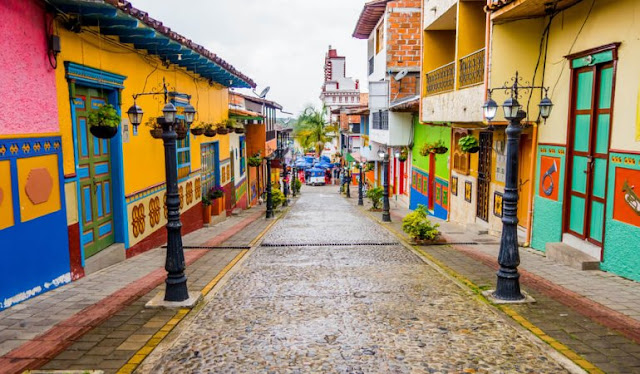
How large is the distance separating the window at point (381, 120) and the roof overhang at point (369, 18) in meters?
4.85

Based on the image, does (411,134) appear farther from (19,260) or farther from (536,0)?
(19,260)

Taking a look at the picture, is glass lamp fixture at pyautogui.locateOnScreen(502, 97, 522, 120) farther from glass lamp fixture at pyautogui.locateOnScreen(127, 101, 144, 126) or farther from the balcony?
glass lamp fixture at pyautogui.locateOnScreen(127, 101, 144, 126)

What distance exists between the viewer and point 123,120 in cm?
988

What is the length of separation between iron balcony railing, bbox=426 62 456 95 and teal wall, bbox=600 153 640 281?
6095mm

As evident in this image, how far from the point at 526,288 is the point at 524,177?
16.3 feet

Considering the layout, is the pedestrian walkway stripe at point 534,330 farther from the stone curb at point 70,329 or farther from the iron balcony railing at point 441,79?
the iron balcony railing at point 441,79

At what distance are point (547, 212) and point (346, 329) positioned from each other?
20.6 feet

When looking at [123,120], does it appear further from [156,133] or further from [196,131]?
[196,131]

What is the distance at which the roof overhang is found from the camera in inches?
949

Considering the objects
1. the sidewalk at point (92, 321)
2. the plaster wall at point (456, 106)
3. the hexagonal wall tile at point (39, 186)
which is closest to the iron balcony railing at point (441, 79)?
the plaster wall at point (456, 106)

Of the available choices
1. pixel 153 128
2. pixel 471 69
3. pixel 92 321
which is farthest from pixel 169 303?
pixel 471 69

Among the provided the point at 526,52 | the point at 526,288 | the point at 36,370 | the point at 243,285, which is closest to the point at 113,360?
the point at 36,370

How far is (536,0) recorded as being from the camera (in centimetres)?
891

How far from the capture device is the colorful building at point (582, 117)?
7.59 m
